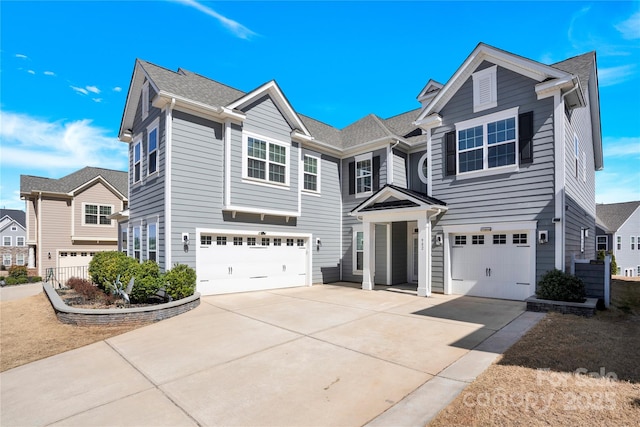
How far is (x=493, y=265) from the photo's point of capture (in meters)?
10.7

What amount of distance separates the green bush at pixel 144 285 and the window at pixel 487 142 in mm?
10335

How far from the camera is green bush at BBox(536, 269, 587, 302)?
817cm

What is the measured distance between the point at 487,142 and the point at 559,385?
8.61 metres

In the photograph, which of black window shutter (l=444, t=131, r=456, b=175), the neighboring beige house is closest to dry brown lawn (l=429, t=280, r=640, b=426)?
black window shutter (l=444, t=131, r=456, b=175)

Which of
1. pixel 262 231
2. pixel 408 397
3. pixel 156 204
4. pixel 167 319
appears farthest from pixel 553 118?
pixel 156 204

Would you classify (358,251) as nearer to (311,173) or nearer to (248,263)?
(311,173)

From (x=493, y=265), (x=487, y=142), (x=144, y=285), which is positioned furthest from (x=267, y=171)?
(x=493, y=265)

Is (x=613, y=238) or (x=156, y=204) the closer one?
(x=156, y=204)

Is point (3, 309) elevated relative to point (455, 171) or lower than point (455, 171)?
lower

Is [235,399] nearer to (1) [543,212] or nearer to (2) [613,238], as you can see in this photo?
(1) [543,212]

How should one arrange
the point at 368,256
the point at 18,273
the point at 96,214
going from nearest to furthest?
the point at 368,256
the point at 18,273
the point at 96,214

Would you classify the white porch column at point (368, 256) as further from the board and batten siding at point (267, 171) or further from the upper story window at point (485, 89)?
the upper story window at point (485, 89)

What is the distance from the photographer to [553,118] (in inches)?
377

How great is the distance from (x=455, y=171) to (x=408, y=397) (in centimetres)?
928
